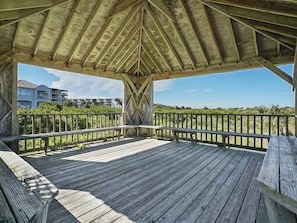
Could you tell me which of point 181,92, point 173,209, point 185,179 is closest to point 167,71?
point 185,179

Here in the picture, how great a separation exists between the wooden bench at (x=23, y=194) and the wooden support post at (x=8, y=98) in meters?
2.75

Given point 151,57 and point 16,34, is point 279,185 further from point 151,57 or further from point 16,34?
point 151,57

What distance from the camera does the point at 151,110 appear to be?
7664 mm

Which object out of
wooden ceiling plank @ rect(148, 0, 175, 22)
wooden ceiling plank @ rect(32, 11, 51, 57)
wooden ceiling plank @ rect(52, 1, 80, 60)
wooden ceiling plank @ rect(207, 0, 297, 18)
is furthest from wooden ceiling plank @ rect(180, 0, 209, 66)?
wooden ceiling plank @ rect(32, 11, 51, 57)

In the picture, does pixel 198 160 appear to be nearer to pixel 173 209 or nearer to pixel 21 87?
pixel 173 209

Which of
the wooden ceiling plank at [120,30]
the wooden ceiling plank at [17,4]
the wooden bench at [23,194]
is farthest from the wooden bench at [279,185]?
the wooden ceiling plank at [120,30]

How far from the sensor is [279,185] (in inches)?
54.8

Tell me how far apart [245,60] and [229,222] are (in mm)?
4676

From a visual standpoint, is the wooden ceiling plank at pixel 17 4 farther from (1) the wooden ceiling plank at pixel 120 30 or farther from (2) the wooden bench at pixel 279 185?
(2) the wooden bench at pixel 279 185

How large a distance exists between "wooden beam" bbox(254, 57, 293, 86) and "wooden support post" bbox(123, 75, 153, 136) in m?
4.06

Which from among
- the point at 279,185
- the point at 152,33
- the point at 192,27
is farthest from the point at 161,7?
the point at 279,185

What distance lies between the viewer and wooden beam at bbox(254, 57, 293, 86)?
14.2ft

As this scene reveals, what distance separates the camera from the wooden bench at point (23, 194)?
1212 mm

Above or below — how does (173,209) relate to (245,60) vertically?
below
